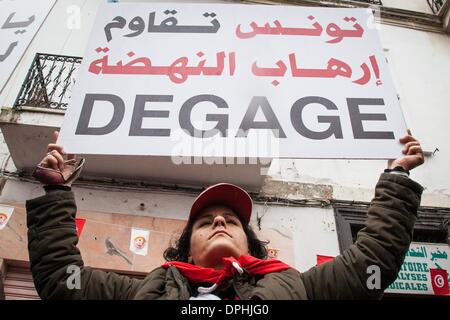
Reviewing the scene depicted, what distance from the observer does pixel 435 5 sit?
861 cm

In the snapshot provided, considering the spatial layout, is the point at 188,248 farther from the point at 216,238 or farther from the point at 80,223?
the point at 80,223

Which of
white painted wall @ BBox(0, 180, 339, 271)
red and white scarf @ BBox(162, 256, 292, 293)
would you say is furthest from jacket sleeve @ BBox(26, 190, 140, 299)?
white painted wall @ BBox(0, 180, 339, 271)

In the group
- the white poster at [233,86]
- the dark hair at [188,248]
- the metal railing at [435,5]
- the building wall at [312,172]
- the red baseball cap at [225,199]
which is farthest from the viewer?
→ the metal railing at [435,5]

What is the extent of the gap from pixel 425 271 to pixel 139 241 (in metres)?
3.96

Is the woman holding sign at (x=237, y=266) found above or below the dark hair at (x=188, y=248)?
below

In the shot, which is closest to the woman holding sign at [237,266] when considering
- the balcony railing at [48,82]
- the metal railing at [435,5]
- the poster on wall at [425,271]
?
the poster on wall at [425,271]

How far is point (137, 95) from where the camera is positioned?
187 centimetres

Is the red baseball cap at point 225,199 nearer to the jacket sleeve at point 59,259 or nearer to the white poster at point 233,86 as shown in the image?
the white poster at point 233,86

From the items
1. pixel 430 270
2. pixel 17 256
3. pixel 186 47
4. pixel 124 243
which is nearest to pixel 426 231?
pixel 430 270

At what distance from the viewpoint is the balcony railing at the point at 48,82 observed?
15.8 feet

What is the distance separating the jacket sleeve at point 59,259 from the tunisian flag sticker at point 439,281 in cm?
455

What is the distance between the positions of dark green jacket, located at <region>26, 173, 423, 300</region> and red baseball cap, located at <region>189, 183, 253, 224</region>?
1.78 ft

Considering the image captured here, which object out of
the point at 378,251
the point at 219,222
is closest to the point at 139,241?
the point at 219,222

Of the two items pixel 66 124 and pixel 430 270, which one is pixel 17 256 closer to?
pixel 66 124
